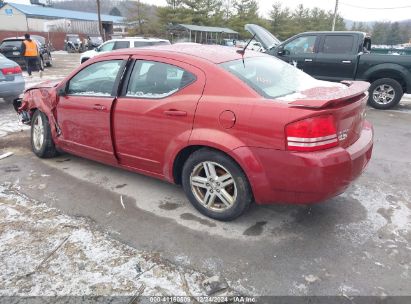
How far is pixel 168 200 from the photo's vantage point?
145 inches

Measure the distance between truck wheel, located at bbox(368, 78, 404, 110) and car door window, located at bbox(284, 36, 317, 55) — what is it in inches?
73.8

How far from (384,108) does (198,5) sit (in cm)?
3735

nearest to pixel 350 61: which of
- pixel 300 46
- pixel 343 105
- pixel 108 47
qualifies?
pixel 300 46

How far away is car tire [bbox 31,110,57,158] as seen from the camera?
4645 mm

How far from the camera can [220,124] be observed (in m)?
2.93

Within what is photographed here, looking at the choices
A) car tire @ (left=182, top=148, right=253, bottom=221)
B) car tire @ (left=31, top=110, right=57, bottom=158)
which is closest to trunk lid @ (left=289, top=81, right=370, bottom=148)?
car tire @ (left=182, top=148, right=253, bottom=221)

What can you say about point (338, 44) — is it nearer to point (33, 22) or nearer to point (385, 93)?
point (385, 93)

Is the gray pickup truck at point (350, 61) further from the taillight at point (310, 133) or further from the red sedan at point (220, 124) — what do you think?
the taillight at point (310, 133)

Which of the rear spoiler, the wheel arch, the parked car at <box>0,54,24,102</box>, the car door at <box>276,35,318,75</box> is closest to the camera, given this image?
the rear spoiler

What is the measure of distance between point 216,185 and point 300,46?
7.28 m

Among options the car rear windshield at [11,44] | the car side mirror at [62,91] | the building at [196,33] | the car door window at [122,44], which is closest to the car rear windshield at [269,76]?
the car side mirror at [62,91]

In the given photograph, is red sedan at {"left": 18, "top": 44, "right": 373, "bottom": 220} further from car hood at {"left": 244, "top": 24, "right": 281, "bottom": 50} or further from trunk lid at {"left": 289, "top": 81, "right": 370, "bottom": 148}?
car hood at {"left": 244, "top": 24, "right": 281, "bottom": 50}

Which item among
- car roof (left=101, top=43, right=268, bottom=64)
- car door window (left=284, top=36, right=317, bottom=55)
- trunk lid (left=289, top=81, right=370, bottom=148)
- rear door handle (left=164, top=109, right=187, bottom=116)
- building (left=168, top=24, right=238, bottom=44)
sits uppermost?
building (left=168, top=24, right=238, bottom=44)

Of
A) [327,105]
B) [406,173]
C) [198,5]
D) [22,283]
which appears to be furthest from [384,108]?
[198,5]
